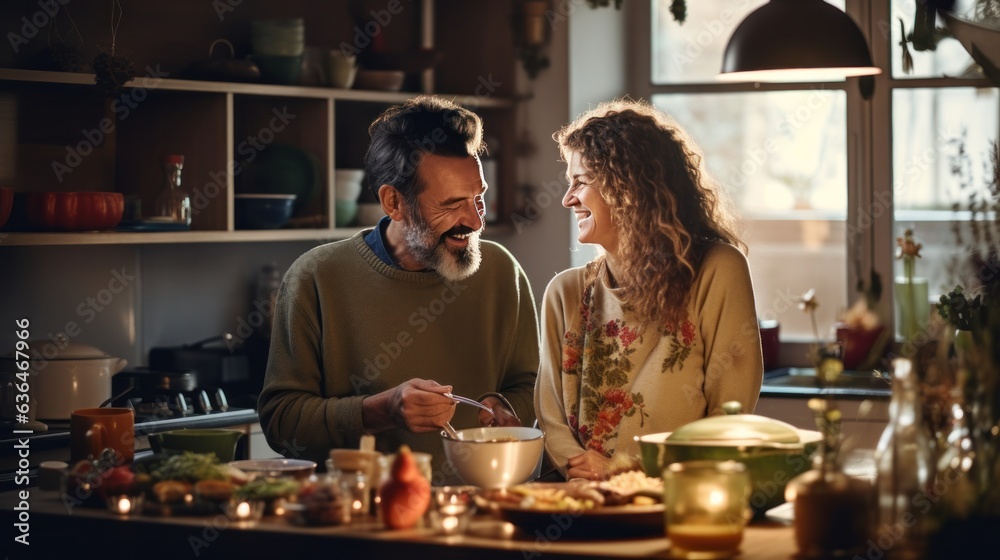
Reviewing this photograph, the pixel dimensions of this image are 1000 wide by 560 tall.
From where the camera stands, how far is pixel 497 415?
94.5 inches

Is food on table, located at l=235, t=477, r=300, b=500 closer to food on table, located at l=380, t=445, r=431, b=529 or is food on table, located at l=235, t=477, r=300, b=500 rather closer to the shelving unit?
food on table, located at l=380, t=445, r=431, b=529

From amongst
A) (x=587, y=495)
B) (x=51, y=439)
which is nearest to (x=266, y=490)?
(x=587, y=495)

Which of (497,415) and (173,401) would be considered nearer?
(497,415)

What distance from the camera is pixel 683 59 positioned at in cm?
469

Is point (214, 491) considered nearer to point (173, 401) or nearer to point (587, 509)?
point (587, 509)

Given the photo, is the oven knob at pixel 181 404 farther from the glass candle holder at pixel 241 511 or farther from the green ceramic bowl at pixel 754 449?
the green ceramic bowl at pixel 754 449

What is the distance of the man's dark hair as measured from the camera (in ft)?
8.80

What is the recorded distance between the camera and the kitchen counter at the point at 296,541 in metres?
1.72

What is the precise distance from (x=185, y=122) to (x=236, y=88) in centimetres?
19

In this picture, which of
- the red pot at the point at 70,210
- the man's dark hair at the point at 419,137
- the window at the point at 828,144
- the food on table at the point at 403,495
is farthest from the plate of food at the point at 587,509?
the window at the point at 828,144

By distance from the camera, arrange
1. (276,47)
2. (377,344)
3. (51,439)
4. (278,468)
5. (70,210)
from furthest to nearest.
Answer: (276,47) → (70,210) → (51,439) → (377,344) → (278,468)

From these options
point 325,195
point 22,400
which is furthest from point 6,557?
point 325,195

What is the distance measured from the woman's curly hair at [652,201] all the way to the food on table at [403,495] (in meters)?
0.78

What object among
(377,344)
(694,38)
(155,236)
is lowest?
(377,344)
